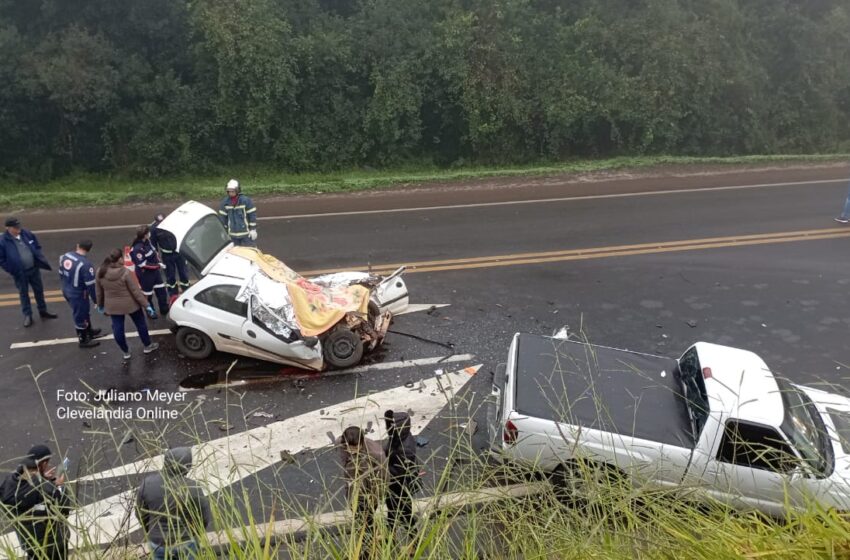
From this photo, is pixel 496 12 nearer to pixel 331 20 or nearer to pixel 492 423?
pixel 331 20

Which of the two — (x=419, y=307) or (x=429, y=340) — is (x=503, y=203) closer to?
(x=419, y=307)

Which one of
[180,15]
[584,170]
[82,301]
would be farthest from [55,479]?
[180,15]

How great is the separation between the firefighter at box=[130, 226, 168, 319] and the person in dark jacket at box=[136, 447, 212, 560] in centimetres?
588

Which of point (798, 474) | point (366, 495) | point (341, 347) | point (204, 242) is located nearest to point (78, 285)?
point (204, 242)

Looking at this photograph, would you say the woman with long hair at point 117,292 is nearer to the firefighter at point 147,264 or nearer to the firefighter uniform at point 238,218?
the firefighter at point 147,264

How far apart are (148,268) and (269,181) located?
33.6 ft

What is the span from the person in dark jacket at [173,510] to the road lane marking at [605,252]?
7.45 metres

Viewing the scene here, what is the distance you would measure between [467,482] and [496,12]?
19.6m

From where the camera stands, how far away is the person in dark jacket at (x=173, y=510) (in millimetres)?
2912

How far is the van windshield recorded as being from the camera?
30.1 ft

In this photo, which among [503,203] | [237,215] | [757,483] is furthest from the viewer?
[503,203]

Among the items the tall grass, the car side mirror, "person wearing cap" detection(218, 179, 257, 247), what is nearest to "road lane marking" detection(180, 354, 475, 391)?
"person wearing cap" detection(218, 179, 257, 247)

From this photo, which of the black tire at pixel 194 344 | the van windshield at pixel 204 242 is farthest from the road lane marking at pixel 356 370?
the van windshield at pixel 204 242

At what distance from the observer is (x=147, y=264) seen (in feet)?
31.0
